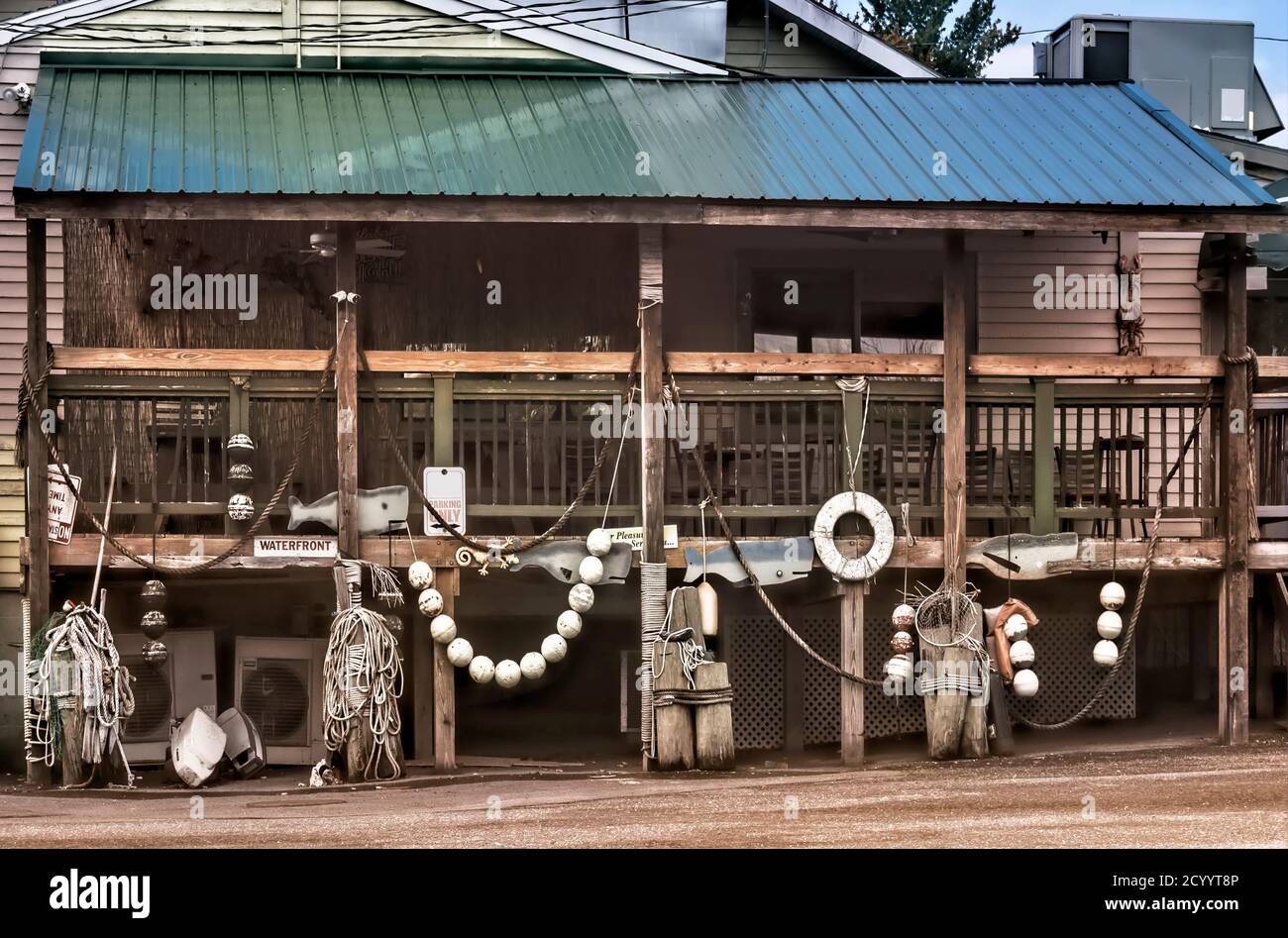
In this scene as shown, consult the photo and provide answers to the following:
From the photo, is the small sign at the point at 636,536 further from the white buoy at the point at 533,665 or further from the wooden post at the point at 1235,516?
the wooden post at the point at 1235,516

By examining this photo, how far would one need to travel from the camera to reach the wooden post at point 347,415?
13.4m

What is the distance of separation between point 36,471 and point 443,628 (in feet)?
10.5

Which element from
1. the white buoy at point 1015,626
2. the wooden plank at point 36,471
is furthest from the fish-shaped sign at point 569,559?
the wooden plank at point 36,471

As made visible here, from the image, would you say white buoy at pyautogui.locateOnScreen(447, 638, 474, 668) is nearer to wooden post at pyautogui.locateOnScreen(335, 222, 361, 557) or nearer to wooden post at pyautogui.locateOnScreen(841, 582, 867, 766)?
wooden post at pyautogui.locateOnScreen(335, 222, 361, 557)

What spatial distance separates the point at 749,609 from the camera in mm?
15133

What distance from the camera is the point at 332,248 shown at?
14.1 meters

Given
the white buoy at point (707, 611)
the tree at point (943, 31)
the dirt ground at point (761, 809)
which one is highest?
the tree at point (943, 31)

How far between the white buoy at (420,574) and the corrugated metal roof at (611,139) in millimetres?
2762

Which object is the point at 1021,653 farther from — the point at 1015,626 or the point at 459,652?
the point at 459,652

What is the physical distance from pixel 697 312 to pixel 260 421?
4.37 metres

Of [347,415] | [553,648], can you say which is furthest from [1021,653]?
[347,415]

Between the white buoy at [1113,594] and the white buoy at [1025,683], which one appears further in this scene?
the white buoy at [1113,594]

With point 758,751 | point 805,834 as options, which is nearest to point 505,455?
point 758,751

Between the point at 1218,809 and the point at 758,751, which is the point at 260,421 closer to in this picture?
the point at 758,751
